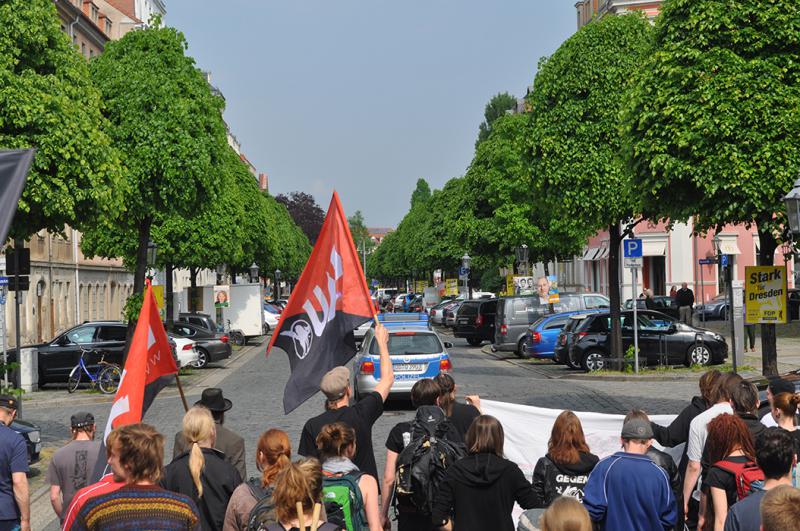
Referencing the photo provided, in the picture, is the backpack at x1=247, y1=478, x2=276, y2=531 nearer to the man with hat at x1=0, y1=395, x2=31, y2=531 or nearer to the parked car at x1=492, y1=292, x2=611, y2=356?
the man with hat at x1=0, y1=395, x2=31, y2=531

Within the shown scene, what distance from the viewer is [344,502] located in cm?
583

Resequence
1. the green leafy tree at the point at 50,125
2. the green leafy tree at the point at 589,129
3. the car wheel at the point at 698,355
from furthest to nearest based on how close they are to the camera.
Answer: the car wheel at the point at 698,355
the green leafy tree at the point at 589,129
the green leafy tree at the point at 50,125

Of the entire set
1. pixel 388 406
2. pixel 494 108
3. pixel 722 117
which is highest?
pixel 494 108

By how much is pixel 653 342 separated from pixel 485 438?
74.5 ft

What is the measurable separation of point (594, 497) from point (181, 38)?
25.0 meters

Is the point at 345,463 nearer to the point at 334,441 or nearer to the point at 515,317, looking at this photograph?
the point at 334,441

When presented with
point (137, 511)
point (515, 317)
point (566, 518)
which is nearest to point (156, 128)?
point (515, 317)

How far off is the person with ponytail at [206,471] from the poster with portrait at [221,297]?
1706 inches

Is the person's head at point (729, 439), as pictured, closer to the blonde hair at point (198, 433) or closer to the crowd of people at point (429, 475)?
the crowd of people at point (429, 475)

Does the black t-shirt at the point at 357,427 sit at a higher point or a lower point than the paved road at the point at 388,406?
higher

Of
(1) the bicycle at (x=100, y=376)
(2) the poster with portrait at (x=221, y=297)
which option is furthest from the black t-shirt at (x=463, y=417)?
(2) the poster with portrait at (x=221, y=297)

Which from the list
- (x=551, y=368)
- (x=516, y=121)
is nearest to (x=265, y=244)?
(x=516, y=121)

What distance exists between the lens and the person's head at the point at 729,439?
668 cm

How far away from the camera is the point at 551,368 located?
31.7m
